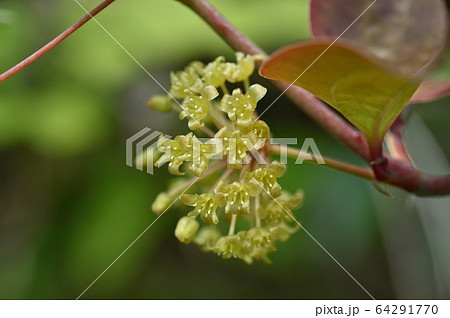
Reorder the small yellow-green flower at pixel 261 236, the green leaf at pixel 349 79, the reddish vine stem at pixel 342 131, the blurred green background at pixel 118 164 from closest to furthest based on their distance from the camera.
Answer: the green leaf at pixel 349 79, the reddish vine stem at pixel 342 131, the small yellow-green flower at pixel 261 236, the blurred green background at pixel 118 164

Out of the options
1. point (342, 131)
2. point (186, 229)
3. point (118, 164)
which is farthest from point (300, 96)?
point (118, 164)

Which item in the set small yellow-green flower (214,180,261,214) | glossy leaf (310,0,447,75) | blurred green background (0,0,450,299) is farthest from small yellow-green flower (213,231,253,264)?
blurred green background (0,0,450,299)

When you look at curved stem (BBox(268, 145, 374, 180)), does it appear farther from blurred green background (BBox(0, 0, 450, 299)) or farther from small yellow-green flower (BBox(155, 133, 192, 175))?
blurred green background (BBox(0, 0, 450, 299))

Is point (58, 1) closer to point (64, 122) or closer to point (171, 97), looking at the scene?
point (64, 122)

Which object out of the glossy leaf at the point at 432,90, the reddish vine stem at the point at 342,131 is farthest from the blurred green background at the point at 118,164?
the reddish vine stem at the point at 342,131

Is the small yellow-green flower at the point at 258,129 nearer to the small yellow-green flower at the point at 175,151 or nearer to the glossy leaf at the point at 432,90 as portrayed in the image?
the small yellow-green flower at the point at 175,151
